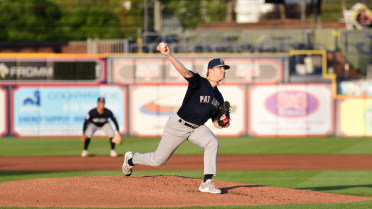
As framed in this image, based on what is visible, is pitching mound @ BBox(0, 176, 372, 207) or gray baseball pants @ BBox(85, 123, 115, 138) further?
gray baseball pants @ BBox(85, 123, 115, 138)

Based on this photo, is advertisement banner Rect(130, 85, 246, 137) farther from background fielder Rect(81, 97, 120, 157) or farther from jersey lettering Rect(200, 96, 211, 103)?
jersey lettering Rect(200, 96, 211, 103)

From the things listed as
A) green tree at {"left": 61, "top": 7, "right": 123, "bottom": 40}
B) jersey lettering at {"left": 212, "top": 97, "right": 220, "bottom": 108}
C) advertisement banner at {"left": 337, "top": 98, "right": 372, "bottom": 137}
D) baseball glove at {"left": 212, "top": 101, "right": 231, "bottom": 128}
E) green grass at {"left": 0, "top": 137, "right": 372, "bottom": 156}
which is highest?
green tree at {"left": 61, "top": 7, "right": 123, "bottom": 40}

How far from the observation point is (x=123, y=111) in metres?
29.9

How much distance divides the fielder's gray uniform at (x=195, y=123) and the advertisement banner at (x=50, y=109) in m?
19.6

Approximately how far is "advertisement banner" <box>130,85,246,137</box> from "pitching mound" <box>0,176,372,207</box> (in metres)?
18.4

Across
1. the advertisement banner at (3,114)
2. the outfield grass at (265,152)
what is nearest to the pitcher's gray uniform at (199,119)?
the outfield grass at (265,152)

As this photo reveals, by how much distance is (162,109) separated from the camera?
98.4ft

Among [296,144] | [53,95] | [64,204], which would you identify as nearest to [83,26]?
[53,95]

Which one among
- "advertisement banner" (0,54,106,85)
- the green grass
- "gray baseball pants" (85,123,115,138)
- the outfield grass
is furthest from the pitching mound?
"advertisement banner" (0,54,106,85)

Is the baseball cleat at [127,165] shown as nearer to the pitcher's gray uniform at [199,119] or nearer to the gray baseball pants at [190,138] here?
the pitcher's gray uniform at [199,119]

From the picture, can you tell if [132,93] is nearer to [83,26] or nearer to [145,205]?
[145,205]

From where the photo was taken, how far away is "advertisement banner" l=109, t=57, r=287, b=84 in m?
30.2

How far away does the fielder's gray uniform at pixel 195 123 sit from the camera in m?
9.96

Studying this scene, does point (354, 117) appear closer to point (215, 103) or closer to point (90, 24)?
point (215, 103)
